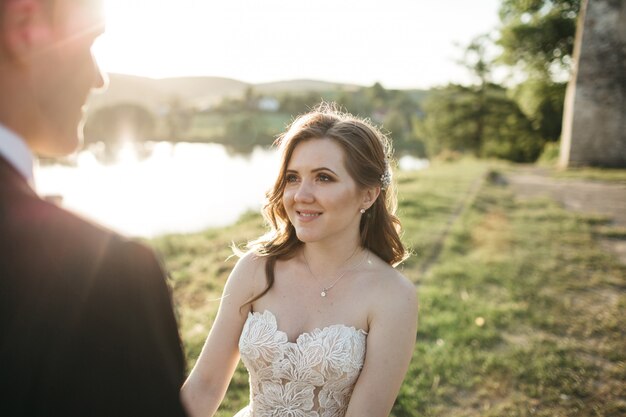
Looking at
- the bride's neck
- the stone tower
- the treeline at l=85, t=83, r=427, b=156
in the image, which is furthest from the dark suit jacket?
the treeline at l=85, t=83, r=427, b=156

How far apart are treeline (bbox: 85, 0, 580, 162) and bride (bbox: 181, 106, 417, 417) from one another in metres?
0.40

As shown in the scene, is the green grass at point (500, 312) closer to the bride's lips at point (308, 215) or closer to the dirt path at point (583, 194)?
the dirt path at point (583, 194)

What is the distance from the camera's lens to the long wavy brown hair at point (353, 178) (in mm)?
2629

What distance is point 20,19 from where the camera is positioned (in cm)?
78

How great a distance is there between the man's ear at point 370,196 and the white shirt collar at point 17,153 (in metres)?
2.09

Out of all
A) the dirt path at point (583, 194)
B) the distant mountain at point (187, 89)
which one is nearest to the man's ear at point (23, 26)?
the dirt path at point (583, 194)

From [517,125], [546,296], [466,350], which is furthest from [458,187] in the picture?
[517,125]

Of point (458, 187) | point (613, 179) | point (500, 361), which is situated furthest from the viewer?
point (613, 179)

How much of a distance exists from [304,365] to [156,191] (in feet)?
56.8

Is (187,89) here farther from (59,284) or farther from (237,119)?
(59,284)

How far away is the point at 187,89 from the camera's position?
69.2 meters

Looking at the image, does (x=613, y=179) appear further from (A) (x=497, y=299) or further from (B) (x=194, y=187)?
(B) (x=194, y=187)

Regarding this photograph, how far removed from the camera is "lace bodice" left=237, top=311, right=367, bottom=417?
A: 2.34 m

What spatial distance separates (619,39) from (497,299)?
16709mm
